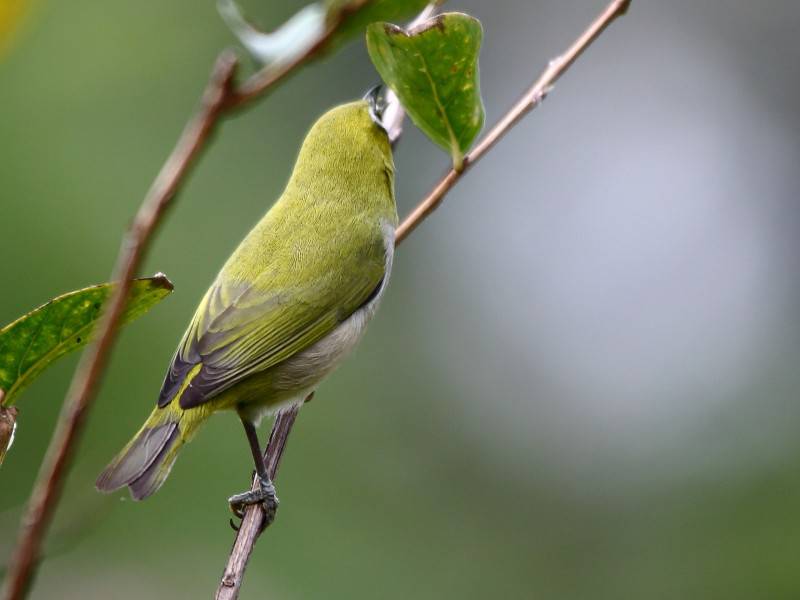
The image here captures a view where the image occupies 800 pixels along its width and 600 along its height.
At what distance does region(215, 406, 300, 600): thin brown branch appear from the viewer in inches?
67.6

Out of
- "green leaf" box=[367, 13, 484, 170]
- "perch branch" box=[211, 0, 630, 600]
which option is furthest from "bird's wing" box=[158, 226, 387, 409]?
"green leaf" box=[367, 13, 484, 170]

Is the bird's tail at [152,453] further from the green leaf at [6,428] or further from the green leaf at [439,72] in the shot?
the green leaf at [6,428]

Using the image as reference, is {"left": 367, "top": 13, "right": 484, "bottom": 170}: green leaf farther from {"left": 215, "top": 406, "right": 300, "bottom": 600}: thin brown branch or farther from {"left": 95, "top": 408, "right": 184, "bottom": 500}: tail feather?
{"left": 95, "top": 408, "right": 184, "bottom": 500}: tail feather

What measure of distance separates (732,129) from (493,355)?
374 cm

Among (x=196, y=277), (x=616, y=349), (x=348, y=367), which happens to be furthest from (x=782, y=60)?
(x=196, y=277)

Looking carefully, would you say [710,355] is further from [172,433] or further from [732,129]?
[172,433]

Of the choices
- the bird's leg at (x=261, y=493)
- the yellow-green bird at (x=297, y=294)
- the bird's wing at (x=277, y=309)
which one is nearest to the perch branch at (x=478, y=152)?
the bird's leg at (x=261, y=493)

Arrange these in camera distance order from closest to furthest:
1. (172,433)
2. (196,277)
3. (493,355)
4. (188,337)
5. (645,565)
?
1. (172,433)
2. (188,337)
3. (196,277)
4. (645,565)
5. (493,355)

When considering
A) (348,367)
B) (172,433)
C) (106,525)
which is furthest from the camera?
(348,367)

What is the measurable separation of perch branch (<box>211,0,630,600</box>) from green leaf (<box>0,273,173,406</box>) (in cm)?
49

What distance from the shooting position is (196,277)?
20.1 ft

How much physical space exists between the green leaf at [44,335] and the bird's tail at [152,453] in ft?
4.31

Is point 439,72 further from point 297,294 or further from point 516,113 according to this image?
point 297,294

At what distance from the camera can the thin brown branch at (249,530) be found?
5.63ft
